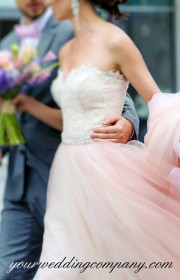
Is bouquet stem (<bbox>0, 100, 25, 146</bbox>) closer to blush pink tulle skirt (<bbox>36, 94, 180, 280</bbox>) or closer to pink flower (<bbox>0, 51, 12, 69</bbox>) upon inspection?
pink flower (<bbox>0, 51, 12, 69</bbox>)

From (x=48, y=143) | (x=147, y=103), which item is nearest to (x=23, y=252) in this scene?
(x=48, y=143)

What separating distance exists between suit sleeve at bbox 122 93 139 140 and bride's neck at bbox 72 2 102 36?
36 cm

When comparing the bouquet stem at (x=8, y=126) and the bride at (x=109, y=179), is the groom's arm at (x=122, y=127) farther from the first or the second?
the bouquet stem at (x=8, y=126)

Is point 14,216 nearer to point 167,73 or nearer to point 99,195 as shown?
point 99,195

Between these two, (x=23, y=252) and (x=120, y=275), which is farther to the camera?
(x=23, y=252)

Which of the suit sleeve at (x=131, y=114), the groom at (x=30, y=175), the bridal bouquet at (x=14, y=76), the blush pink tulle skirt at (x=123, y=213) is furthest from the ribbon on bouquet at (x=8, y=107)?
the suit sleeve at (x=131, y=114)

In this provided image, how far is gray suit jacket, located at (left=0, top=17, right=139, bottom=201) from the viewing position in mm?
3043

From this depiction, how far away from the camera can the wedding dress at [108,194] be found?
7.39ft

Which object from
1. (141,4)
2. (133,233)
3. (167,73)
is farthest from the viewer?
(141,4)

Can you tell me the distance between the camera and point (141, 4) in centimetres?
499

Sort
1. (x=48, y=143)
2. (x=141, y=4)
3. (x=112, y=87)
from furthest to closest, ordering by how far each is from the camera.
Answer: (x=141, y=4), (x=48, y=143), (x=112, y=87)

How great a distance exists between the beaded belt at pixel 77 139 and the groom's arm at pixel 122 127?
5cm

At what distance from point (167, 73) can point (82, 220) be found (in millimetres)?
1245

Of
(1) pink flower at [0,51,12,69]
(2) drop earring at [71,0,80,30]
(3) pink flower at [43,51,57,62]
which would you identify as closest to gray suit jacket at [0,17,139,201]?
(3) pink flower at [43,51,57,62]
